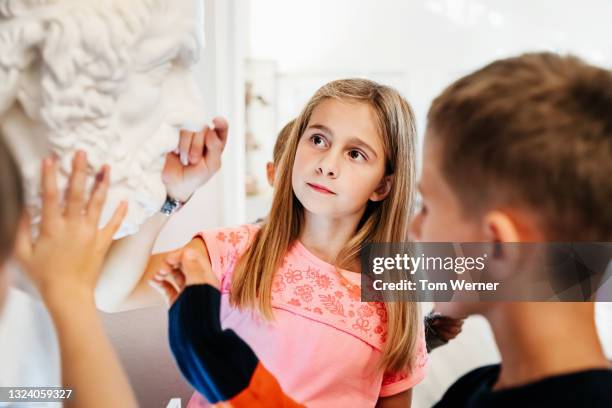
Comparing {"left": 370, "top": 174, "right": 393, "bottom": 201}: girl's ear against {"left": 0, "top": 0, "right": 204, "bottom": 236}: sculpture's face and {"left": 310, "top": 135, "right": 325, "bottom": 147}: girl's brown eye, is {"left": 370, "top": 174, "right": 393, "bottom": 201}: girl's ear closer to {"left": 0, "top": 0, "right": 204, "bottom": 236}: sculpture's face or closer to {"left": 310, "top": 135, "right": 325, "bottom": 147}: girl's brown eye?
{"left": 310, "top": 135, "right": 325, "bottom": 147}: girl's brown eye

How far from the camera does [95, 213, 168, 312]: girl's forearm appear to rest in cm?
53

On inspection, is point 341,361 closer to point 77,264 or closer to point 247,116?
point 77,264

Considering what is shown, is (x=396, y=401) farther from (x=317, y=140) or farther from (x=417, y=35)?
(x=417, y=35)

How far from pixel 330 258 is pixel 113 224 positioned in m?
0.27

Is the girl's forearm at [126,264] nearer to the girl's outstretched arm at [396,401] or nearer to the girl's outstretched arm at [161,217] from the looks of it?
the girl's outstretched arm at [161,217]

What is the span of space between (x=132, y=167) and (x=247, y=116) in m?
0.60

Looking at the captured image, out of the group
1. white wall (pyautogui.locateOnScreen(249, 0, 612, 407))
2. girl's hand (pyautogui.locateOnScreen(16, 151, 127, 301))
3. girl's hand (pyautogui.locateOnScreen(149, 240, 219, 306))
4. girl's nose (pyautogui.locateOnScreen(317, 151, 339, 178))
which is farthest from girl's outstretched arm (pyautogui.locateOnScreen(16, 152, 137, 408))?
white wall (pyautogui.locateOnScreen(249, 0, 612, 407))

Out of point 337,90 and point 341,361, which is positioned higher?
point 337,90

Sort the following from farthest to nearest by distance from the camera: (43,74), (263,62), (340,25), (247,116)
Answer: (340,25) < (263,62) < (247,116) < (43,74)

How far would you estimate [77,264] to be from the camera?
1.37ft

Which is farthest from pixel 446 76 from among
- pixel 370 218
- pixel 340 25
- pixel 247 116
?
pixel 370 218

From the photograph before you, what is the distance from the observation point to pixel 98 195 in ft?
1.41

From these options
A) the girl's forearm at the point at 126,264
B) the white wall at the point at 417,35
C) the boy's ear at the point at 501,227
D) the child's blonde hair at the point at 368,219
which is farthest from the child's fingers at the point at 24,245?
the white wall at the point at 417,35

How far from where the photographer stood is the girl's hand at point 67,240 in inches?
15.9
